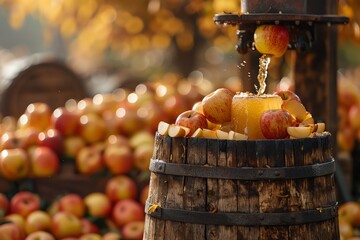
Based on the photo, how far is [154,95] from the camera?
285 inches

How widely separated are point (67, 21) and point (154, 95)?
16.1ft

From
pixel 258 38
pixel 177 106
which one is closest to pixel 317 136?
pixel 258 38

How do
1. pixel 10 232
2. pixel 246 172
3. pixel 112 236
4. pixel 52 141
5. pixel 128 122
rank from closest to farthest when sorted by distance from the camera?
pixel 246 172 → pixel 10 232 → pixel 112 236 → pixel 52 141 → pixel 128 122

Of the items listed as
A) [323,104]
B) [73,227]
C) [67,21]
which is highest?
[67,21]

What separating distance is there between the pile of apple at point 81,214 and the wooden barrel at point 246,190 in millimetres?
1953

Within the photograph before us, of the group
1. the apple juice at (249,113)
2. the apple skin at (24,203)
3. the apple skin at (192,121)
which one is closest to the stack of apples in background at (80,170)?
the apple skin at (24,203)

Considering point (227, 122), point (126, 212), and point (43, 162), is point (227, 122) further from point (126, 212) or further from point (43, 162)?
point (43, 162)

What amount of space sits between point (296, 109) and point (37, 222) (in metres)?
2.28

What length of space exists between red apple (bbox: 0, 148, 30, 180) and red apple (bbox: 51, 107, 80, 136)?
41 cm

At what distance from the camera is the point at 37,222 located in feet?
18.4

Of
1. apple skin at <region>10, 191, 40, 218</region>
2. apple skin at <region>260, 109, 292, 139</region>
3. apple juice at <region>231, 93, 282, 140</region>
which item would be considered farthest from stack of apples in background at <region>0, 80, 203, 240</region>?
apple skin at <region>260, 109, 292, 139</region>

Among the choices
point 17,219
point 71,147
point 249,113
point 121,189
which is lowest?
point 17,219

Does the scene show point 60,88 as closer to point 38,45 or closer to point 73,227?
point 73,227

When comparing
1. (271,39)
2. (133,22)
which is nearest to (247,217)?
(271,39)
